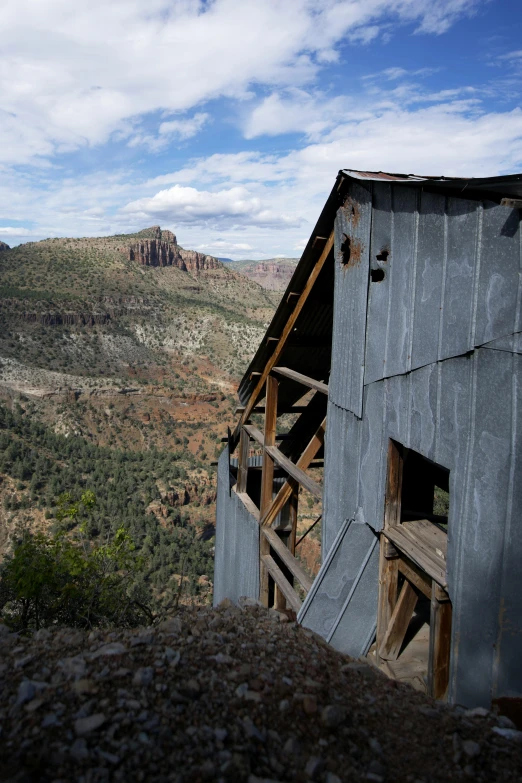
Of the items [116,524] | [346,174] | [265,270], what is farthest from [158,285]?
[265,270]

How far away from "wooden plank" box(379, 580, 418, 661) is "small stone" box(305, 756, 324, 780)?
6.56ft

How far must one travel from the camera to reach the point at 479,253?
2.99m

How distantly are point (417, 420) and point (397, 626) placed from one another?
186 centimetres

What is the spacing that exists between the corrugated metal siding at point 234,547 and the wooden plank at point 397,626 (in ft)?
9.57

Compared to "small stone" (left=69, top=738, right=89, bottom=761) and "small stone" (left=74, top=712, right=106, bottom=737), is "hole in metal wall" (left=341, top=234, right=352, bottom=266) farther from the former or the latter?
"small stone" (left=69, top=738, right=89, bottom=761)

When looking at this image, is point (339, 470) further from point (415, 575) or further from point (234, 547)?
point (234, 547)

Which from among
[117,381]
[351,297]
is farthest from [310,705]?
[117,381]

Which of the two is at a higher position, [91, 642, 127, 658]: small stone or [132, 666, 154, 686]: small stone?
[132, 666, 154, 686]: small stone

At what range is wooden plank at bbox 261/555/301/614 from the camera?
604 centimetres

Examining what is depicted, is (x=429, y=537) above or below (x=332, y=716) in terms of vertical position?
above

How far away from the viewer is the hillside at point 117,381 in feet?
96.9

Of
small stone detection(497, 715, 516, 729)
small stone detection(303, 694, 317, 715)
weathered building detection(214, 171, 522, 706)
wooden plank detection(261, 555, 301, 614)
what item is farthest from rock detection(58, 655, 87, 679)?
wooden plank detection(261, 555, 301, 614)

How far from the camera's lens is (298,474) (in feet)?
19.7

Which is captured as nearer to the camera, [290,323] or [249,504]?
[290,323]
